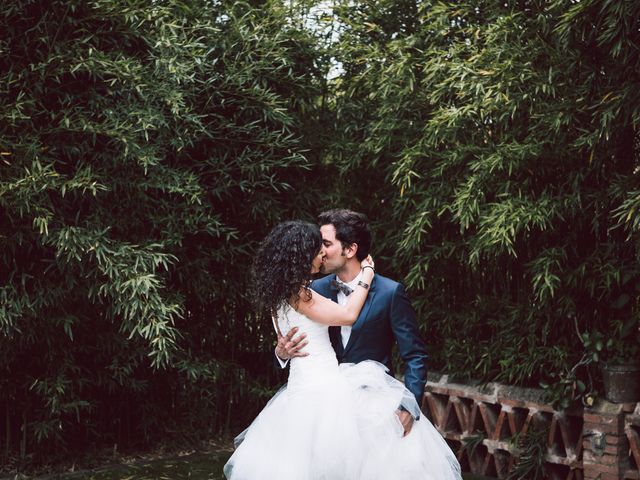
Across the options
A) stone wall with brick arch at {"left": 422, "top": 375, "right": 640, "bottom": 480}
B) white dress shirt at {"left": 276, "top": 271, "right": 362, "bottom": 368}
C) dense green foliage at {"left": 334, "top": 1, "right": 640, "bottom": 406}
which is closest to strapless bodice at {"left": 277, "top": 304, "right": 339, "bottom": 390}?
white dress shirt at {"left": 276, "top": 271, "right": 362, "bottom": 368}

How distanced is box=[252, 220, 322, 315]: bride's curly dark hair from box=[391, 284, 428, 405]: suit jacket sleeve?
311 mm

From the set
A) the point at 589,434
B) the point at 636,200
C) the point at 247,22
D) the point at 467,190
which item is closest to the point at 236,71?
the point at 247,22

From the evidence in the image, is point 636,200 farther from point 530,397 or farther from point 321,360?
point 321,360

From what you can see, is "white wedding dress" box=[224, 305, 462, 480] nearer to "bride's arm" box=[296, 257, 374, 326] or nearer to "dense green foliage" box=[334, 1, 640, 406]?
"bride's arm" box=[296, 257, 374, 326]

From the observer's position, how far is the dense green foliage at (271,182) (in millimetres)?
4422

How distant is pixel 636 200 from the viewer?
3.81 metres

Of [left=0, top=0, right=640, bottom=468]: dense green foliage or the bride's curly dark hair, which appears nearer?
the bride's curly dark hair

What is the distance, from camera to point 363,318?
2.75 metres

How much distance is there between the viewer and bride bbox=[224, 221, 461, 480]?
2514 mm

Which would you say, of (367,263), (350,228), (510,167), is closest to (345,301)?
(367,263)

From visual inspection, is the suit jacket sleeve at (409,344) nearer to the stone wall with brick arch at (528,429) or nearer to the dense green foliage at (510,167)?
the dense green foliage at (510,167)

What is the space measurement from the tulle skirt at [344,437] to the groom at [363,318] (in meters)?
0.07

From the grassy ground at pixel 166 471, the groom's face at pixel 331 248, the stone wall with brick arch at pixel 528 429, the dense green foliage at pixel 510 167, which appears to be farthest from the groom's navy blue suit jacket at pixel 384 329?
the grassy ground at pixel 166 471

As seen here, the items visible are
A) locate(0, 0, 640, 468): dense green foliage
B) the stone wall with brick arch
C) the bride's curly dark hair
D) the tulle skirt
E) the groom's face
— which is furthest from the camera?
locate(0, 0, 640, 468): dense green foliage
